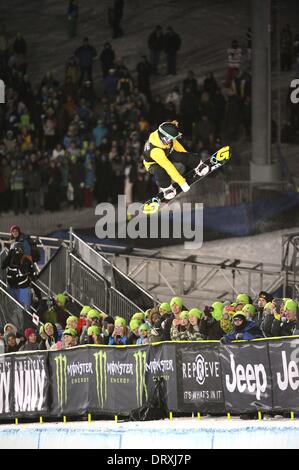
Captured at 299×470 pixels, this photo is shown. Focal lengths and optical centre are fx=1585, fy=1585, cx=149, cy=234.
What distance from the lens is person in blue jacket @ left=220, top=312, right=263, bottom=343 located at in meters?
21.5

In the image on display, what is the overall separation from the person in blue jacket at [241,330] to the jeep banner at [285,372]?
2.66ft

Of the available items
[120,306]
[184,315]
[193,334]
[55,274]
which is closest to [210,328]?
[184,315]

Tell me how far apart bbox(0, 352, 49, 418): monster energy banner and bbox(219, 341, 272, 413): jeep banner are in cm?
365

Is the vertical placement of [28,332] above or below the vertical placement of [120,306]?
below

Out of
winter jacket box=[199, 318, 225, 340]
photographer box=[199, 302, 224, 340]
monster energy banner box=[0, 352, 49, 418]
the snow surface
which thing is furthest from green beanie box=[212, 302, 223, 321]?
monster energy banner box=[0, 352, 49, 418]

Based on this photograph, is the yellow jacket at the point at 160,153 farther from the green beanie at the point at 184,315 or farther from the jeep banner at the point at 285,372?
the jeep banner at the point at 285,372

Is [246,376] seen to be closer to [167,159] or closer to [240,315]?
[240,315]

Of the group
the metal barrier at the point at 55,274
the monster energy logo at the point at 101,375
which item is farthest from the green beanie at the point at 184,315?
the metal barrier at the point at 55,274

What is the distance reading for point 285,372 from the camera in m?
20.7

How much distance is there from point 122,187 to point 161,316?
1365cm

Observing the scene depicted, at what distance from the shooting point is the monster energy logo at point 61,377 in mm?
A: 23656

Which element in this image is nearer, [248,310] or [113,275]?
[248,310]

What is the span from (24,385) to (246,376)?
4598 millimetres
